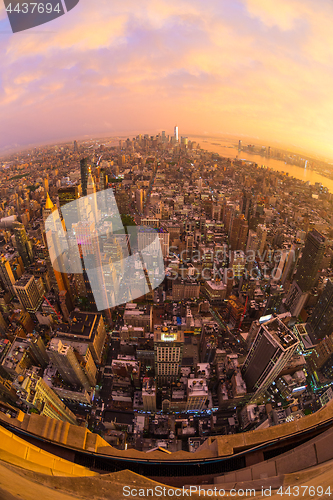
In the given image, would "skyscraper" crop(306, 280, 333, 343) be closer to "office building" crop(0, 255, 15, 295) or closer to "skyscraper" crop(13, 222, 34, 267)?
"office building" crop(0, 255, 15, 295)

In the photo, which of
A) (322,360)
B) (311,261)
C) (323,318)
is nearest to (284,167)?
(311,261)

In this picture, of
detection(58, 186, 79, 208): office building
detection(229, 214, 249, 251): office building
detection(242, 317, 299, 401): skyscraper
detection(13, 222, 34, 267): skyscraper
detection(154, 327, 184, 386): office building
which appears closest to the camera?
detection(242, 317, 299, 401): skyscraper

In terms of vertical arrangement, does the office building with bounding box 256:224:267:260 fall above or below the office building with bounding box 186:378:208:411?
above

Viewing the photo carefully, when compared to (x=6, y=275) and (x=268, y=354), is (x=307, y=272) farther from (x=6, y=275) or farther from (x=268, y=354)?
(x=6, y=275)

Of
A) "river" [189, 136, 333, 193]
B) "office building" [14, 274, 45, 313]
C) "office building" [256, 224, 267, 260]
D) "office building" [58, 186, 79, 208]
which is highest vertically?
"river" [189, 136, 333, 193]

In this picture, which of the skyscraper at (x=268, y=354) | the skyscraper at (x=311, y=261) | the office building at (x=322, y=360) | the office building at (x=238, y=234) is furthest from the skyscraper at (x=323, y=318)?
the office building at (x=238, y=234)

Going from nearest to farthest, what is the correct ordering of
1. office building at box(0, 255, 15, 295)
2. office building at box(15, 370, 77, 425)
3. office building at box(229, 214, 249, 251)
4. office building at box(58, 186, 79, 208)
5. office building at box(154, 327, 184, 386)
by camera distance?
office building at box(15, 370, 77, 425), office building at box(154, 327, 184, 386), office building at box(0, 255, 15, 295), office building at box(58, 186, 79, 208), office building at box(229, 214, 249, 251)

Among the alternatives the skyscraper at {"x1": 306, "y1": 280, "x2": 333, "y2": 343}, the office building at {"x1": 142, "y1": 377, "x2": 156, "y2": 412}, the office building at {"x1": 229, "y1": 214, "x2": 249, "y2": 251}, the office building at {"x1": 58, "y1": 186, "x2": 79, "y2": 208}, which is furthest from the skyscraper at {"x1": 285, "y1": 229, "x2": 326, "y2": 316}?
the office building at {"x1": 58, "y1": 186, "x2": 79, "y2": 208}

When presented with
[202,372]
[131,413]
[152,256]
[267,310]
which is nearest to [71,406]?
[131,413]
